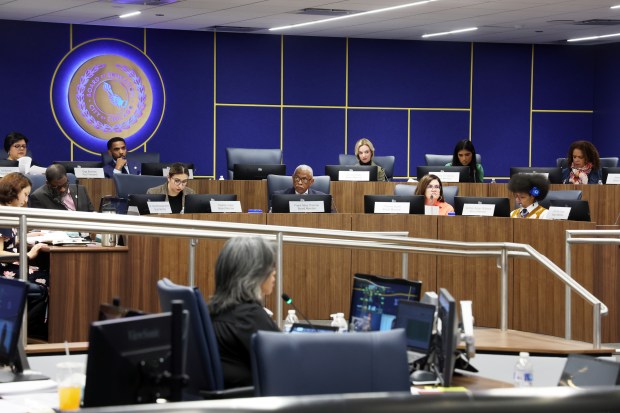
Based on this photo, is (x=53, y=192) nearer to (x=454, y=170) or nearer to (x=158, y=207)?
(x=158, y=207)

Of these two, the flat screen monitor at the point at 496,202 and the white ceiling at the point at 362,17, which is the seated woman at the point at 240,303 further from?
the white ceiling at the point at 362,17

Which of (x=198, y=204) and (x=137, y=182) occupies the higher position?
(x=137, y=182)

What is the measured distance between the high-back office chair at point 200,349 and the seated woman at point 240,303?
0.09m

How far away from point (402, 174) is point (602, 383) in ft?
39.8

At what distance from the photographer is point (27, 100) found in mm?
13445

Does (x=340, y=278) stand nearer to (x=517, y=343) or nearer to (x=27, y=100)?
(x=517, y=343)

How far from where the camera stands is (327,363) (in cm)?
294

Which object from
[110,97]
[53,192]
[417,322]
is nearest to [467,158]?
[53,192]

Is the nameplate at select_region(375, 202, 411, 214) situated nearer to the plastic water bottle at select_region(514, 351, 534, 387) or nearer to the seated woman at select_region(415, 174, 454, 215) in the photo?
the seated woman at select_region(415, 174, 454, 215)

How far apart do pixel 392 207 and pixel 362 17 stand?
5.19 metres

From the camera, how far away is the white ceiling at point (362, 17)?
1132cm

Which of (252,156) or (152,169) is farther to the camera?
(252,156)

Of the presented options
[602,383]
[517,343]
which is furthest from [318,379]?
[517,343]

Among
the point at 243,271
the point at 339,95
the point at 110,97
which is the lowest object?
the point at 243,271
